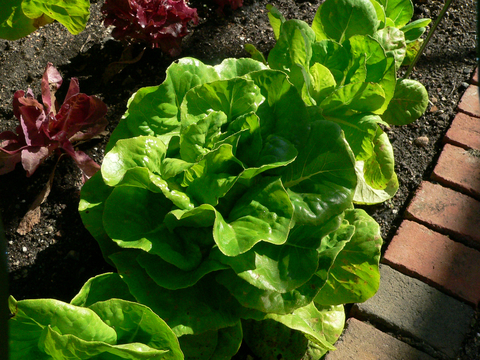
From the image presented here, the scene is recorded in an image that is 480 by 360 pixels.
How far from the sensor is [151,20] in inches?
83.0

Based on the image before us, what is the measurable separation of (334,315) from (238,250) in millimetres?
633

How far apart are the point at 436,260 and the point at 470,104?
91 centimetres

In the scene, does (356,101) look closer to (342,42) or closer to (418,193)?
(342,42)

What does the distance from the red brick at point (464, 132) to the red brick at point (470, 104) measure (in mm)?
35

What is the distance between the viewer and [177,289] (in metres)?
1.38

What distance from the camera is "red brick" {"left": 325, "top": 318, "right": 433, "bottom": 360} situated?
1635mm

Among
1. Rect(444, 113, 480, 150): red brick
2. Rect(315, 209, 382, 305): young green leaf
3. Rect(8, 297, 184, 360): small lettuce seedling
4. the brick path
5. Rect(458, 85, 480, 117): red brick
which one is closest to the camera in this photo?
Rect(8, 297, 184, 360): small lettuce seedling

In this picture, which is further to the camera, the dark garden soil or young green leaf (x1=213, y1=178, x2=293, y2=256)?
the dark garden soil

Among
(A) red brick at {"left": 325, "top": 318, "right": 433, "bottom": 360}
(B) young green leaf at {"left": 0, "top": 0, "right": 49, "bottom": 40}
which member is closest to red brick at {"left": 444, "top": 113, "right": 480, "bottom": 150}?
(A) red brick at {"left": 325, "top": 318, "right": 433, "bottom": 360}

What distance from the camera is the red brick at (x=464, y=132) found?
7.22 feet

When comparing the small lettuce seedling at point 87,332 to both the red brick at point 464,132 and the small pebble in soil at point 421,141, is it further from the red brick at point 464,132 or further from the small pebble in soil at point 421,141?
the red brick at point 464,132

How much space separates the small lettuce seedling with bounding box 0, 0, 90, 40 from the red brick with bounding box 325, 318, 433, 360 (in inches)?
58.9

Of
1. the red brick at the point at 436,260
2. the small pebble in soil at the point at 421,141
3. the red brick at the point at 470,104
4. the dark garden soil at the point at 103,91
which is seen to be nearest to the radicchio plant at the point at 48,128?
the dark garden soil at the point at 103,91

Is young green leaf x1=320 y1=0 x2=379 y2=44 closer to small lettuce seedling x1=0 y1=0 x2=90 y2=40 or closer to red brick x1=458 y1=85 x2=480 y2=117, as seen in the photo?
red brick x1=458 y1=85 x2=480 y2=117
